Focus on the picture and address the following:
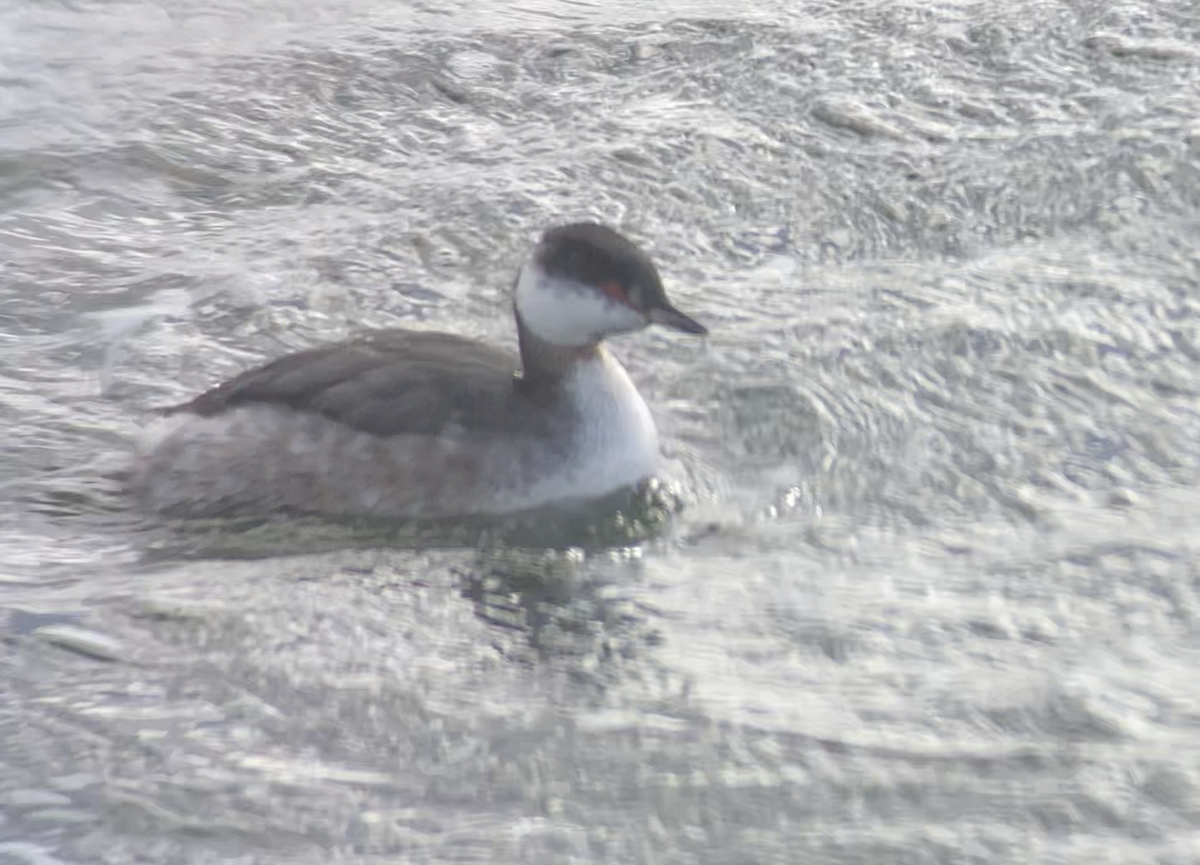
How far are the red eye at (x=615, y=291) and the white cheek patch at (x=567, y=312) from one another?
0.02 meters

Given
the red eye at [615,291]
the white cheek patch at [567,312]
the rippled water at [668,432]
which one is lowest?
the rippled water at [668,432]

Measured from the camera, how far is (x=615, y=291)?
5508mm

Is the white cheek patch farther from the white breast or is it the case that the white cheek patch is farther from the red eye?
the white breast

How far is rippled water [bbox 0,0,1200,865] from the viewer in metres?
4.18

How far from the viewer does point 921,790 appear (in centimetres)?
412

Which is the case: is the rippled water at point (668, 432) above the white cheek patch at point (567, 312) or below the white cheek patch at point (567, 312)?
below

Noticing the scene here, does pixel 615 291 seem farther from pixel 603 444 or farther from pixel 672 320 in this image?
pixel 603 444

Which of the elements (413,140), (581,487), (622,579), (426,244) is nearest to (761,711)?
(622,579)

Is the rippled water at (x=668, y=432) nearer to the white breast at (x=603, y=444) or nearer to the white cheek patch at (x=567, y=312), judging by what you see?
the white breast at (x=603, y=444)

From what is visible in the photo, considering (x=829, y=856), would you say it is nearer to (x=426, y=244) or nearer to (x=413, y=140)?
(x=426, y=244)

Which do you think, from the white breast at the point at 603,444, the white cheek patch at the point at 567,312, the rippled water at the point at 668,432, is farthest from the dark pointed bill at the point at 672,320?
the rippled water at the point at 668,432

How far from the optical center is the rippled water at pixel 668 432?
4.18m

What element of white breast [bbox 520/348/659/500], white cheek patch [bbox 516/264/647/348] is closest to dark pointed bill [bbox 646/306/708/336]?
white cheek patch [bbox 516/264/647/348]

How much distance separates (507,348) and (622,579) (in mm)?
1534
